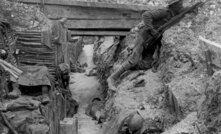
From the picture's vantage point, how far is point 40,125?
9.44 metres

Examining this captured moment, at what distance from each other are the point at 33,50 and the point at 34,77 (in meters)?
2.81

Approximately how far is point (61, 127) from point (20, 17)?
3824 millimetres

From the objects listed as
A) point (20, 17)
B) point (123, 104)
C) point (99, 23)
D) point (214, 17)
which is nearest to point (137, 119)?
point (123, 104)

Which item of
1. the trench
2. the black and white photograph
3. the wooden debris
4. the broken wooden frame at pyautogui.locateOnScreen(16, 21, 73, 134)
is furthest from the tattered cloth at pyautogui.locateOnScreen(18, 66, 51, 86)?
the trench

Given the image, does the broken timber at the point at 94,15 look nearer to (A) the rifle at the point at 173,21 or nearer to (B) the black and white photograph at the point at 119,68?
(B) the black and white photograph at the point at 119,68

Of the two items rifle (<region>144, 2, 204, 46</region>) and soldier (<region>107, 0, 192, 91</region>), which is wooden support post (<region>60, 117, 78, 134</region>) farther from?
rifle (<region>144, 2, 204, 46</region>)

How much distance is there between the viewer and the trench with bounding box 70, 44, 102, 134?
1525 centimetres

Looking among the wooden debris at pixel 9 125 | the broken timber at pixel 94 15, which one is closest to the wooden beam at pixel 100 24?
the broken timber at pixel 94 15

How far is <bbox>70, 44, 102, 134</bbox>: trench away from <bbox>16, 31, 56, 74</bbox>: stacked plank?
2.44 metres

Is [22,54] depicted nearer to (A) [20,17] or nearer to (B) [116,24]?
(A) [20,17]

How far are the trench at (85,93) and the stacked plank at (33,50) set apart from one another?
244cm

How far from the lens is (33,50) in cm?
1411

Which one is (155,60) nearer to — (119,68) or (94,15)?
(119,68)

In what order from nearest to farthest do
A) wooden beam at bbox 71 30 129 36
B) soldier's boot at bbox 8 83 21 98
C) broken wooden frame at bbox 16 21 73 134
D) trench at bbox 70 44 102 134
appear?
soldier's boot at bbox 8 83 21 98 < broken wooden frame at bbox 16 21 73 134 < trench at bbox 70 44 102 134 < wooden beam at bbox 71 30 129 36
